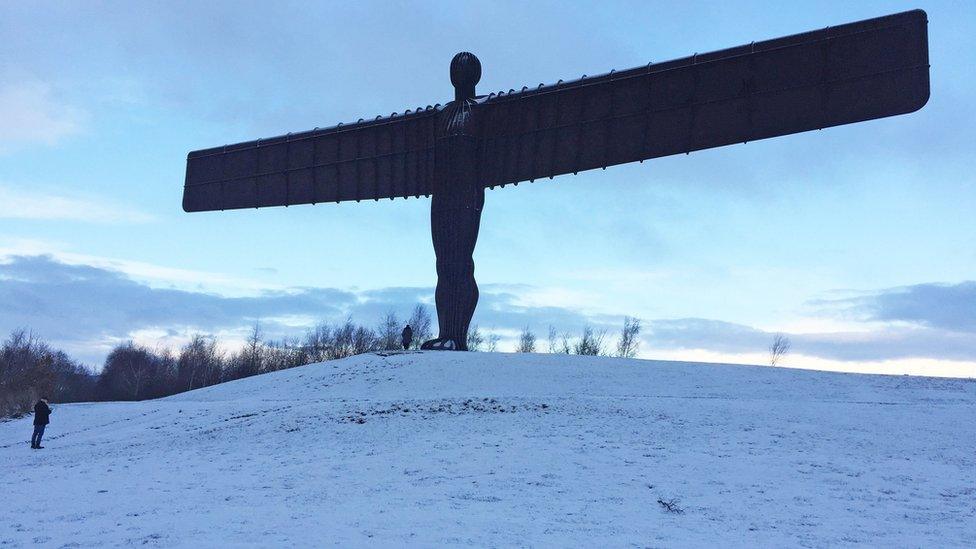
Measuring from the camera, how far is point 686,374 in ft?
75.9

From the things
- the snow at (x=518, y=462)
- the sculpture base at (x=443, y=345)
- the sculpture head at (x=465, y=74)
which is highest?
the sculpture head at (x=465, y=74)

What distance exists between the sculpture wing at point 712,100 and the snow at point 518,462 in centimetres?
617

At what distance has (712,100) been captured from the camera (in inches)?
843

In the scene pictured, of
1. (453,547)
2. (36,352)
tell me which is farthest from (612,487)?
(36,352)

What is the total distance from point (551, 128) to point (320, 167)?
25.5 feet

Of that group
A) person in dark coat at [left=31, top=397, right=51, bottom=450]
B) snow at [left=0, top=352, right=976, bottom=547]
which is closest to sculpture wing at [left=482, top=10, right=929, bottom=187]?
snow at [left=0, top=352, right=976, bottom=547]

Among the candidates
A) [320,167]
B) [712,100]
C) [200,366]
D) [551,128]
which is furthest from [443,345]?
[200,366]

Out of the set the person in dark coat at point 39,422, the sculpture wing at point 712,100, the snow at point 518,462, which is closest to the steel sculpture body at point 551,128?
the sculpture wing at point 712,100

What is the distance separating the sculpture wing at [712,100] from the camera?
19422mm

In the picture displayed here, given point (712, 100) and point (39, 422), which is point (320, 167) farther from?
point (712, 100)

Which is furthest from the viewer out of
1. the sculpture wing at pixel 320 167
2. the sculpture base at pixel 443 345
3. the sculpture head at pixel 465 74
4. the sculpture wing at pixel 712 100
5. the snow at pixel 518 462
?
the sculpture wing at pixel 320 167

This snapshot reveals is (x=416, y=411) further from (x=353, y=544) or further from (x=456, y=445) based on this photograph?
(x=353, y=544)

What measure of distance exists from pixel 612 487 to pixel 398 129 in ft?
52.3

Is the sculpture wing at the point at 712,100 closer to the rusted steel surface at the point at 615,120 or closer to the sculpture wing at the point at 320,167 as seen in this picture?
the rusted steel surface at the point at 615,120
